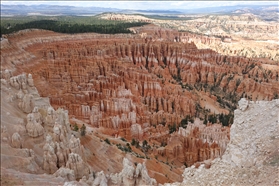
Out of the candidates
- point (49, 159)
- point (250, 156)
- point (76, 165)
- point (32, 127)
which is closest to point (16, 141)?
point (32, 127)

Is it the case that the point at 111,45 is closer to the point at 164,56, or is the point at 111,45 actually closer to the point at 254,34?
the point at 164,56

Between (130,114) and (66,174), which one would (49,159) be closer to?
(66,174)

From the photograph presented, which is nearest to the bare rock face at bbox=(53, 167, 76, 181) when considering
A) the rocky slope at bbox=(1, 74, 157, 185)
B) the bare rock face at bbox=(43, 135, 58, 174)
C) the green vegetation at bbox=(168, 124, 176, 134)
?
the rocky slope at bbox=(1, 74, 157, 185)

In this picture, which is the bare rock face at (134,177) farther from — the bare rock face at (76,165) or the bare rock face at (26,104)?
the bare rock face at (26,104)

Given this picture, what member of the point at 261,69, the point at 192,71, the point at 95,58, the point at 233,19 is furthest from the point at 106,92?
the point at 233,19

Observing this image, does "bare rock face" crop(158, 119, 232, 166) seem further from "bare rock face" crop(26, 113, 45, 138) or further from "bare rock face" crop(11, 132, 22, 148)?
"bare rock face" crop(11, 132, 22, 148)

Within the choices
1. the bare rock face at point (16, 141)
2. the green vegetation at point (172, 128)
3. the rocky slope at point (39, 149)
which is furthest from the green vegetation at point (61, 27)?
the bare rock face at point (16, 141)

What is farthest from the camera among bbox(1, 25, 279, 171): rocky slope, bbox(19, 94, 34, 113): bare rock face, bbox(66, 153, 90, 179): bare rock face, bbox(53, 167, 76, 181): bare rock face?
bbox(1, 25, 279, 171): rocky slope
